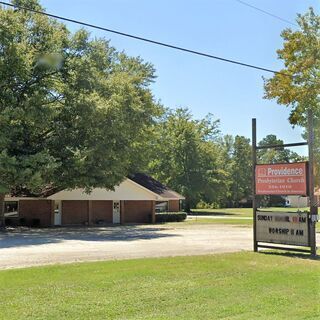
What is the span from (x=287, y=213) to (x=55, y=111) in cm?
1775

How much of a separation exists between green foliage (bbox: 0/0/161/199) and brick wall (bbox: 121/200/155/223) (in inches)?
397

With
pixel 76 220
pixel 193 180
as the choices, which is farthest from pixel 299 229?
pixel 193 180

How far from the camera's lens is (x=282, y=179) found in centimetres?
1752

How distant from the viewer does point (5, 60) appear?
29562mm

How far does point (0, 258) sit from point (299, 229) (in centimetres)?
972

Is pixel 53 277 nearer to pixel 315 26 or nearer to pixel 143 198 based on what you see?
pixel 315 26

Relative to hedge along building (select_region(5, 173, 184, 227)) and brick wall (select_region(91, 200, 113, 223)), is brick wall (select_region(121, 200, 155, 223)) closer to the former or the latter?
hedge along building (select_region(5, 173, 184, 227))

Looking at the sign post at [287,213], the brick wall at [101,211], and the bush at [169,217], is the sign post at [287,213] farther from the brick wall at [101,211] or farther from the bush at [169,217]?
the bush at [169,217]

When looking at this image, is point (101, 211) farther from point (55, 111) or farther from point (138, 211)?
point (55, 111)

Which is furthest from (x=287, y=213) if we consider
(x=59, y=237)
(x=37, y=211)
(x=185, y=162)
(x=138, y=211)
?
(x=185, y=162)

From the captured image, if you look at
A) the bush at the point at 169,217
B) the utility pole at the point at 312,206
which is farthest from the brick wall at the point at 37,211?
the utility pole at the point at 312,206

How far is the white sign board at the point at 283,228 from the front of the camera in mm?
17156

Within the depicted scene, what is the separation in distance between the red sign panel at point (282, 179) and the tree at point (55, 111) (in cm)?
1484

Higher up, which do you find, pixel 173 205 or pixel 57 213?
pixel 173 205
